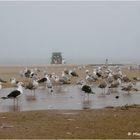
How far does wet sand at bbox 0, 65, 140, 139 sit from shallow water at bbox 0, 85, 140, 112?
8.51ft

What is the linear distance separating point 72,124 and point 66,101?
28.0 ft

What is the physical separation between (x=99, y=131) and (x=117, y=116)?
3.28m

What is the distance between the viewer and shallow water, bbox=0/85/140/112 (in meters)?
20.4

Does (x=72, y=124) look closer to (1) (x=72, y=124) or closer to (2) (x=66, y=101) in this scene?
(1) (x=72, y=124)

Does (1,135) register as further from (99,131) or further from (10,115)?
(10,115)

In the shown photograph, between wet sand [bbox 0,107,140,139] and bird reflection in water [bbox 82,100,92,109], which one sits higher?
wet sand [bbox 0,107,140,139]

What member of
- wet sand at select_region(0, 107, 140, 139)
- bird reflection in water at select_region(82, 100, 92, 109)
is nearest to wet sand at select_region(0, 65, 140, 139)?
wet sand at select_region(0, 107, 140, 139)

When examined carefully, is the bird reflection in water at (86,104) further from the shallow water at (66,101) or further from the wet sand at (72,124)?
the wet sand at (72,124)

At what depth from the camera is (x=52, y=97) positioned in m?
24.9

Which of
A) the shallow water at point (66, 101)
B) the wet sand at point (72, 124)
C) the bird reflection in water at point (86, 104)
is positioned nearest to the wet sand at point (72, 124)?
the wet sand at point (72, 124)

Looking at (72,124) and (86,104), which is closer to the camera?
(72,124)

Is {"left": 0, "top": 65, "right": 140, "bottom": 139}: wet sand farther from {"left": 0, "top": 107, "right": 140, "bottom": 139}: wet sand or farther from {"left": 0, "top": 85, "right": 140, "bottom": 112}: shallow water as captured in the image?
{"left": 0, "top": 85, "right": 140, "bottom": 112}: shallow water

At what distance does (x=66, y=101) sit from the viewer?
22562 mm

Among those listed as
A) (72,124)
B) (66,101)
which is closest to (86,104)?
(66,101)
